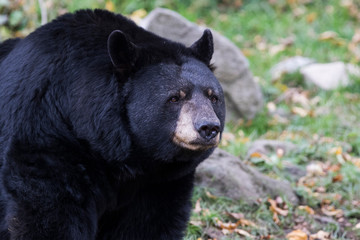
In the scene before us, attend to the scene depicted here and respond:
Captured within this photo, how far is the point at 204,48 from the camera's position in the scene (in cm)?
482

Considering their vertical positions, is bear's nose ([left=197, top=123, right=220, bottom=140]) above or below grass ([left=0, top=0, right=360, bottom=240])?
above

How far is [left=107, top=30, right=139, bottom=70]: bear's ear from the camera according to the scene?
14.0 feet

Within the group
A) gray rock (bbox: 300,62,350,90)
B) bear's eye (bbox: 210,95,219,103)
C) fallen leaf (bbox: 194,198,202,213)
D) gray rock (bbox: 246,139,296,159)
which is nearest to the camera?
bear's eye (bbox: 210,95,219,103)

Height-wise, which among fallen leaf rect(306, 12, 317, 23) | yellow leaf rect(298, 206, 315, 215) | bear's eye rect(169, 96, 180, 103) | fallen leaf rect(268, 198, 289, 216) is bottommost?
fallen leaf rect(306, 12, 317, 23)

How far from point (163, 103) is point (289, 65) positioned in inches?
287

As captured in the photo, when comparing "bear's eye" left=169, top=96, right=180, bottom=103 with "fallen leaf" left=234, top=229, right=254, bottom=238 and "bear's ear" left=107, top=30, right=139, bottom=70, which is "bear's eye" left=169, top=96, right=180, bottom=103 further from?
"fallen leaf" left=234, top=229, right=254, bottom=238

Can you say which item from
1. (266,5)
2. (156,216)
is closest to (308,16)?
(266,5)

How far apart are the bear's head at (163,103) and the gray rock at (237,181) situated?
2198 millimetres

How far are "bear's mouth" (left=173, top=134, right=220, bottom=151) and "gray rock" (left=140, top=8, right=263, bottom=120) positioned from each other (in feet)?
15.3

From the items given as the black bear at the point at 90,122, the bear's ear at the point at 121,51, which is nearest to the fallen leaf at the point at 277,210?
the black bear at the point at 90,122

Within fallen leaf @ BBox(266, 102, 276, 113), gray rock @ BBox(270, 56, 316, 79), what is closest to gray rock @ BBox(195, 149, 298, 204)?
fallen leaf @ BBox(266, 102, 276, 113)

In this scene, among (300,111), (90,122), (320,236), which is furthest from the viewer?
(300,111)

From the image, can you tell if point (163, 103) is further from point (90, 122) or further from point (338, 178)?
point (338, 178)

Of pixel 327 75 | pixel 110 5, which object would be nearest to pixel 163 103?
pixel 327 75
